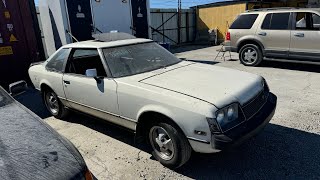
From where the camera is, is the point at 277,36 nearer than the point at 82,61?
No

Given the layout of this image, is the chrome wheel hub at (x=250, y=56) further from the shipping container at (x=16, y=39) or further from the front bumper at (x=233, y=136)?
the shipping container at (x=16, y=39)

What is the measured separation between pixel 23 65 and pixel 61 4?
2464 millimetres

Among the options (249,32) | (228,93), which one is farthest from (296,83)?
(228,93)

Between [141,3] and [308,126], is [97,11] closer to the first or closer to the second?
[141,3]

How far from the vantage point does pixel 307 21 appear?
7914 mm

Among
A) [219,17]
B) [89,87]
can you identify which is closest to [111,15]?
[89,87]

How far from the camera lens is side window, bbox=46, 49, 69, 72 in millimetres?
4645

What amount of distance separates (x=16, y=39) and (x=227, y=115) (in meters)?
6.94

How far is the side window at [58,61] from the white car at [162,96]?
21mm

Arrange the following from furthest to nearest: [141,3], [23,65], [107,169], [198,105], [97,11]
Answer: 1. [141,3]
2. [97,11]
3. [23,65]
4. [107,169]
5. [198,105]

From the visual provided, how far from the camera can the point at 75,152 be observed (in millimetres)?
2086

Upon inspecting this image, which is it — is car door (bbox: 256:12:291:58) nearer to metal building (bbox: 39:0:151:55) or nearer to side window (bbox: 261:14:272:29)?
side window (bbox: 261:14:272:29)

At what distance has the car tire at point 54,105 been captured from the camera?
4955mm

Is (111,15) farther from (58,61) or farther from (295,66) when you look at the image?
(295,66)
